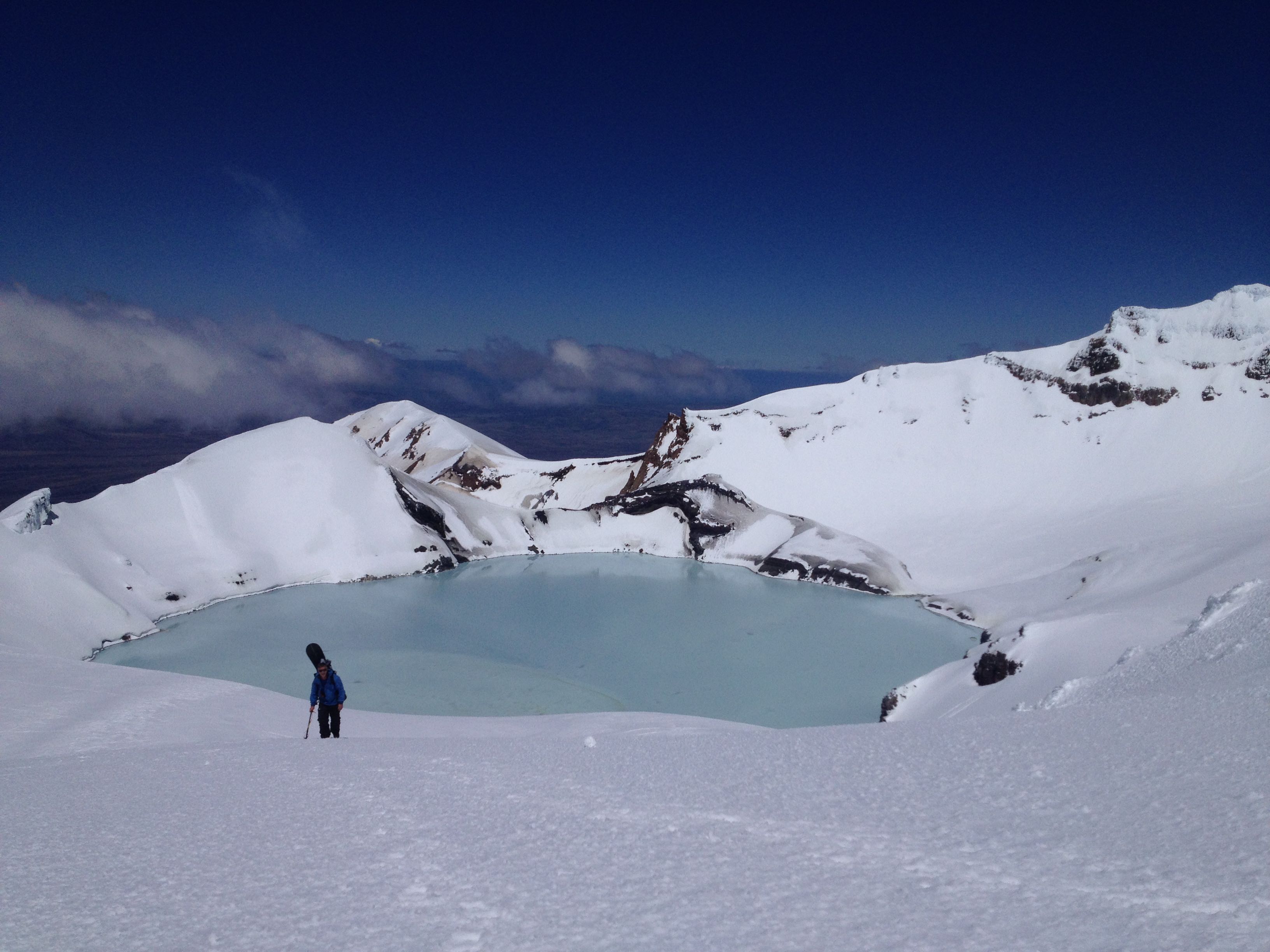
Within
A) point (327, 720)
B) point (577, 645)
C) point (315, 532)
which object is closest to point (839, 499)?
point (577, 645)

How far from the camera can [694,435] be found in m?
41.5

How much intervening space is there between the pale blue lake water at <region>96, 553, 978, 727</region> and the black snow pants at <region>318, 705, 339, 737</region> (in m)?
8.24

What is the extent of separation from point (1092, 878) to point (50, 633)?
84.8ft

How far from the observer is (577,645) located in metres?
22.5

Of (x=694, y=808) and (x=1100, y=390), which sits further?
(x=1100, y=390)

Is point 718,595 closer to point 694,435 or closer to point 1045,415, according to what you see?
point 694,435

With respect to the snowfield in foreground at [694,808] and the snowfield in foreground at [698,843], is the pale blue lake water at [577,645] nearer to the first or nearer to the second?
the snowfield in foreground at [694,808]

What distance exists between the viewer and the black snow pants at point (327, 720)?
7.51 m

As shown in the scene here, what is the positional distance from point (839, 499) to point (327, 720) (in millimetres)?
33098

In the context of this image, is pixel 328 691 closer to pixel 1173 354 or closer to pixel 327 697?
pixel 327 697

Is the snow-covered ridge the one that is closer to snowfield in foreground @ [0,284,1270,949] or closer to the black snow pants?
snowfield in foreground @ [0,284,1270,949]

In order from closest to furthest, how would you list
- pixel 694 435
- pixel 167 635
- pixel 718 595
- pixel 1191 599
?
pixel 1191 599, pixel 167 635, pixel 718 595, pixel 694 435

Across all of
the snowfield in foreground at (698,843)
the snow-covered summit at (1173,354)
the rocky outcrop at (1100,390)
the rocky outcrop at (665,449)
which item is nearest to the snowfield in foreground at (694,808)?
the snowfield in foreground at (698,843)

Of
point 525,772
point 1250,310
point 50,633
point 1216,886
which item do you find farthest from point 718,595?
point 1250,310
